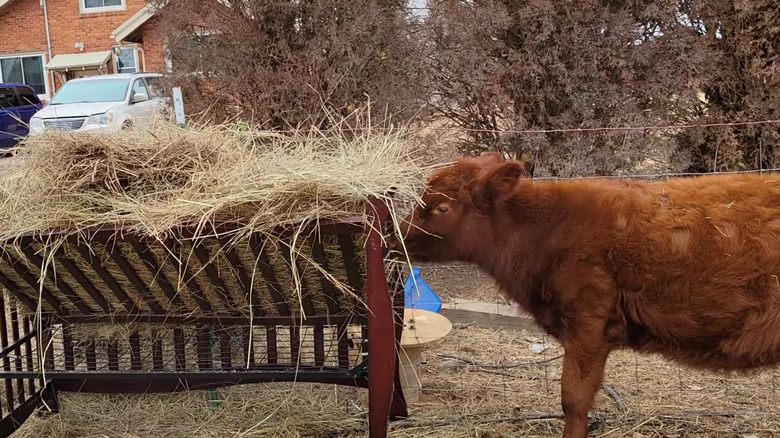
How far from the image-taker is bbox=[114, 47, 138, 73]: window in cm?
2517

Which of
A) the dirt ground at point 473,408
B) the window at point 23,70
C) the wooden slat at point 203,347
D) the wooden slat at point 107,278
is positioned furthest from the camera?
the window at point 23,70

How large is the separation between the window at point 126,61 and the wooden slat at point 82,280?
78.7ft

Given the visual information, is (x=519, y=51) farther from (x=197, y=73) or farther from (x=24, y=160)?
(x=24, y=160)

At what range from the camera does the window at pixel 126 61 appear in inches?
991

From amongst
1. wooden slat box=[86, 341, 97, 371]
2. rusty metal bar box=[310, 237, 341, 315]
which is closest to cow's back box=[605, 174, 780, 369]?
rusty metal bar box=[310, 237, 341, 315]

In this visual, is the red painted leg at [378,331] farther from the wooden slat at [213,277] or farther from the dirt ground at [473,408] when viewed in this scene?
the dirt ground at [473,408]

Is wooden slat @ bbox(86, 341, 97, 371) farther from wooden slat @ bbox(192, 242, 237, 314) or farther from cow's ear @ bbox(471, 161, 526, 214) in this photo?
cow's ear @ bbox(471, 161, 526, 214)

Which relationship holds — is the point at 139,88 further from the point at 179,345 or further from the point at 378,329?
the point at 378,329

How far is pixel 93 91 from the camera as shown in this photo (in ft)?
50.9

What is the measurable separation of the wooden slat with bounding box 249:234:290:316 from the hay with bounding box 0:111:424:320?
0.14ft

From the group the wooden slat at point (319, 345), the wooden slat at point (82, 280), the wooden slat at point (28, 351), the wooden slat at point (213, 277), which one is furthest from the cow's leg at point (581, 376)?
the wooden slat at point (28, 351)

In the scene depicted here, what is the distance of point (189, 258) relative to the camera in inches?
116

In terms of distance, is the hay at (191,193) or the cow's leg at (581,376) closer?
the hay at (191,193)

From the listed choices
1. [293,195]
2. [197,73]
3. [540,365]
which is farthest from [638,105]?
[293,195]
